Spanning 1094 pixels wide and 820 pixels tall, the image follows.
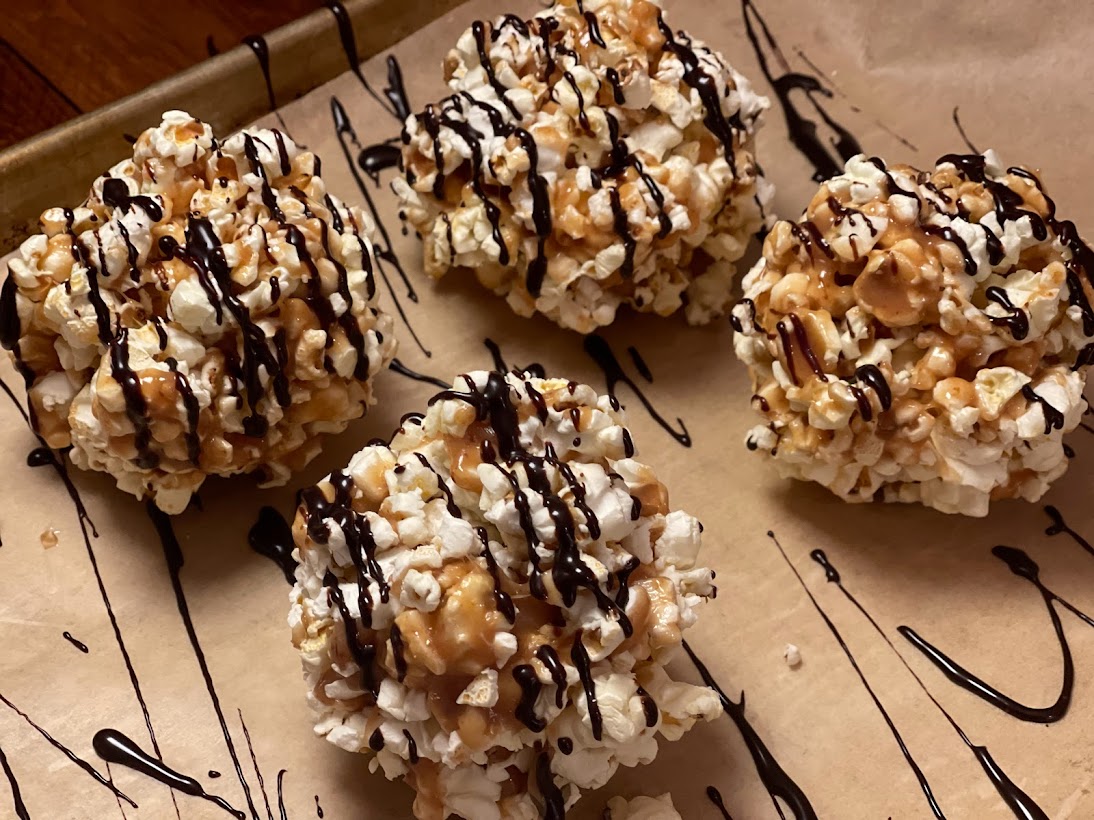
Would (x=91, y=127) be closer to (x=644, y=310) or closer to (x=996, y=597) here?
(x=644, y=310)

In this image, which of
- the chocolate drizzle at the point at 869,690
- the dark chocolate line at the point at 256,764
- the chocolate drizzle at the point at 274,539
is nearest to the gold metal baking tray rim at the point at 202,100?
the chocolate drizzle at the point at 274,539

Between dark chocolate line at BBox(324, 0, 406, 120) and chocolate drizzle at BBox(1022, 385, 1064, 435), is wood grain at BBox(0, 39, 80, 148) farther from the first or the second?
chocolate drizzle at BBox(1022, 385, 1064, 435)

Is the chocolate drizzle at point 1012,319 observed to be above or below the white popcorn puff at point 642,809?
above

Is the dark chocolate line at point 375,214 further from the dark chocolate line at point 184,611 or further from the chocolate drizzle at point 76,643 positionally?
the chocolate drizzle at point 76,643

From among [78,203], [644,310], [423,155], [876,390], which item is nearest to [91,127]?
[78,203]

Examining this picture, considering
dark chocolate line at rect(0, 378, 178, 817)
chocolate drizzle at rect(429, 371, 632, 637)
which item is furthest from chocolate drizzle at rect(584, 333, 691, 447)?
dark chocolate line at rect(0, 378, 178, 817)

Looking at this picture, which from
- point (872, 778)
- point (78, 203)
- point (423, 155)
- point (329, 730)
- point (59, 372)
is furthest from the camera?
point (78, 203)
